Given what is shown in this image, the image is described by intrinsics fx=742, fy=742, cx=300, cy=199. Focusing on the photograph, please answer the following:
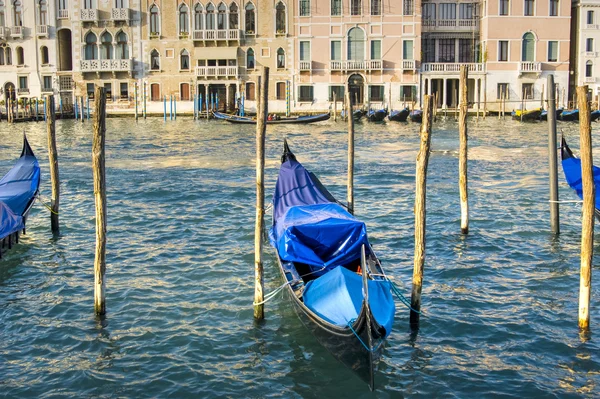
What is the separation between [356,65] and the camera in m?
32.2

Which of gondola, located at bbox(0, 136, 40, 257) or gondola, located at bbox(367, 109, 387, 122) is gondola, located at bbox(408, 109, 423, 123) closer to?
gondola, located at bbox(367, 109, 387, 122)

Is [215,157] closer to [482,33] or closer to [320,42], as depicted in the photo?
[320,42]

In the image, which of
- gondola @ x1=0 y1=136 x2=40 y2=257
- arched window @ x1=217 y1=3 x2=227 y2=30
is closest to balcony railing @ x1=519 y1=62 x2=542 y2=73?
arched window @ x1=217 y1=3 x2=227 y2=30

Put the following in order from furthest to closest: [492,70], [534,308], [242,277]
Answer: [492,70] → [242,277] → [534,308]

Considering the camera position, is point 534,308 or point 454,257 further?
point 454,257

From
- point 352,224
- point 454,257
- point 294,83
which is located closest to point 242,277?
point 352,224

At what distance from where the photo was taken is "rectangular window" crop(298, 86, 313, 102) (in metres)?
32.8

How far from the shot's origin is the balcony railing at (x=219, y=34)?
32625mm

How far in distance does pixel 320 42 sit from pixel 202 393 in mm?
28726

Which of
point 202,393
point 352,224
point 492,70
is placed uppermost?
point 492,70

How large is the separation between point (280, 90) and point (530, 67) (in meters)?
10.8

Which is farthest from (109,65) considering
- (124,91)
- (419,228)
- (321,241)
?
(419,228)

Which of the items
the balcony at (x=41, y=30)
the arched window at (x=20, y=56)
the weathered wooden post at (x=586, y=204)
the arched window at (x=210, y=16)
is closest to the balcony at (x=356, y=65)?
the arched window at (x=210, y=16)

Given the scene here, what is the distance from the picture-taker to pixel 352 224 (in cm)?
659
